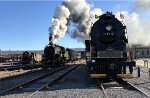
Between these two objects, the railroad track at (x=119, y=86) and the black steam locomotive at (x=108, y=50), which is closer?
the railroad track at (x=119, y=86)

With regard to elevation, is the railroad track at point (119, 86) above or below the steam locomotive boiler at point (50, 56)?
below

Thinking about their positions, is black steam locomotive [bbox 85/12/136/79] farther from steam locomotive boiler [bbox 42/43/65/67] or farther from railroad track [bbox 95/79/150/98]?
steam locomotive boiler [bbox 42/43/65/67]

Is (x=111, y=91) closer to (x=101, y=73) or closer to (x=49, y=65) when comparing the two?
(x=101, y=73)

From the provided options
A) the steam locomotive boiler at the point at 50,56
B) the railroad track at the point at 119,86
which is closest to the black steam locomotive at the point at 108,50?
the railroad track at the point at 119,86

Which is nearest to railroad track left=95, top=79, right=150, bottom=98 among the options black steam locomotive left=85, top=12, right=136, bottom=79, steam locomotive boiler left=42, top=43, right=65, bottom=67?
black steam locomotive left=85, top=12, right=136, bottom=79

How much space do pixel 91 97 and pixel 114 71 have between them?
5333 mm

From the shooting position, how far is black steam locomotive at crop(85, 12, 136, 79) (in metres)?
19.0

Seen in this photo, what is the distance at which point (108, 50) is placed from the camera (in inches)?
785

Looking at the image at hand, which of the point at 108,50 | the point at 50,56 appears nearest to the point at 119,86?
the point at 108,50

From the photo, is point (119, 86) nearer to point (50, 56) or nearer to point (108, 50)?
point (108, 50)

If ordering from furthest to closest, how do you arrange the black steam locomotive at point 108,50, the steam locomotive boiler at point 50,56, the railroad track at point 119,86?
1. the steam locomotive boiler at point 50,56
2. the black steam locomotive at point 108,50
3. the railroad track at point 119,86

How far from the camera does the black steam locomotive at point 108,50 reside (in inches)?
749

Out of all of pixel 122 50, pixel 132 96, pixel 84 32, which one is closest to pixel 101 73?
pixel 122 50

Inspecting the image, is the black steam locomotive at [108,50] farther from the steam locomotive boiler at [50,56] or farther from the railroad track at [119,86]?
the steam locomotive boiler at [50,56]
